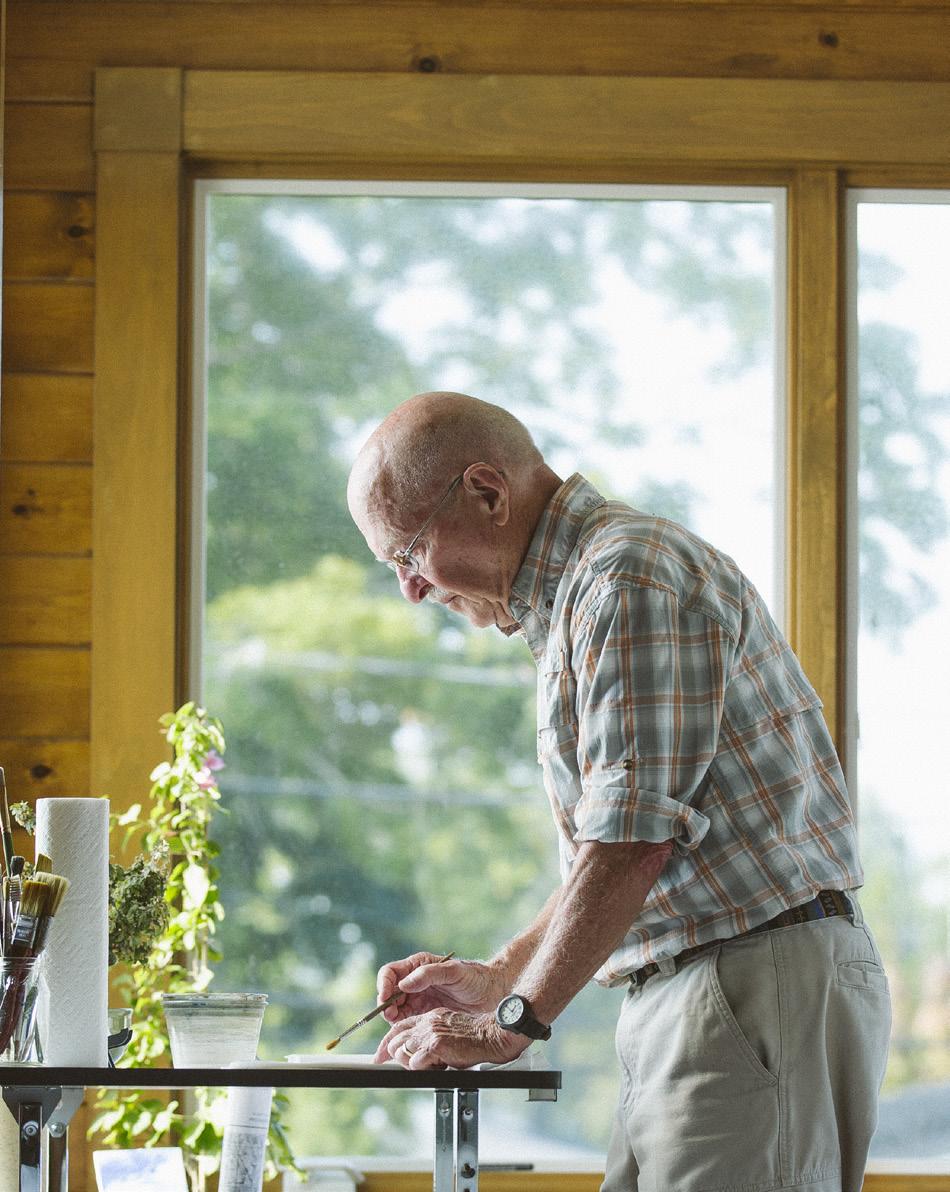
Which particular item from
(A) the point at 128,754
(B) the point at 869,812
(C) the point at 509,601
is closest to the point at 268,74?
(A) the point at 128,754

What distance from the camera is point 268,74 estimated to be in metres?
2.80

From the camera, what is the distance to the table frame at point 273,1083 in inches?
61.3

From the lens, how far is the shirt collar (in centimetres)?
176

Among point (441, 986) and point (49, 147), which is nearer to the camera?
point (441, 986)

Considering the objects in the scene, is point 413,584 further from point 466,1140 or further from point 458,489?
point 466,1140

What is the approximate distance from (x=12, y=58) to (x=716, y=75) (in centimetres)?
132

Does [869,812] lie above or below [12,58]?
below

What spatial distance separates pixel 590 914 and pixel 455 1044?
200mm

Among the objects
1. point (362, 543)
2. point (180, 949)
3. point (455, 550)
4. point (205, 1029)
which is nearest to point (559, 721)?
point (455, 550)

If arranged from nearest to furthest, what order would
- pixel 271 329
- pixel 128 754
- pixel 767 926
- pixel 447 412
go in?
pixel 767 926, pixel 447 412, pixel 128 754, pixel 271 329

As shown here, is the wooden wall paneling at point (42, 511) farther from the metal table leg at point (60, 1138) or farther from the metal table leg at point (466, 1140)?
the metal table leg at point (466, 1140)

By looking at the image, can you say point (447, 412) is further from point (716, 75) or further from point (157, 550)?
point (716, 75)

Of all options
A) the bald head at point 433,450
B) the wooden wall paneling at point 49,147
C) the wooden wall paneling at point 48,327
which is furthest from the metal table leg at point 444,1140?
the wooden wall paneling at point 49,147

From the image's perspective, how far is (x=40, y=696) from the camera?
273cm
